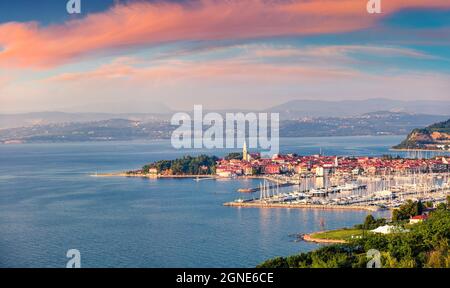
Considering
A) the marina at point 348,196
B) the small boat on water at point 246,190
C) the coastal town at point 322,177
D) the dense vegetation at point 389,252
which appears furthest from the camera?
the small boat on water at point 246,190

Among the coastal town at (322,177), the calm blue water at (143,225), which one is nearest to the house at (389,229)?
the calm blue water at (143,225)

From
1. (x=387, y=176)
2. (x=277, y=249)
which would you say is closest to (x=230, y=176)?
(x=387, y=176)

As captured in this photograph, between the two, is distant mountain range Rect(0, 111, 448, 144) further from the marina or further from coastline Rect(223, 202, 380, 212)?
coastline Rect(223, 202, 380, 212)

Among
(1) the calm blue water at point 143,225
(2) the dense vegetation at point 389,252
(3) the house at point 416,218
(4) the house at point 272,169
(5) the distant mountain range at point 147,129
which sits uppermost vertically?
(5) the distant mountain range at point 147,129

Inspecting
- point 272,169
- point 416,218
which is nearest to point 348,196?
point 416,218

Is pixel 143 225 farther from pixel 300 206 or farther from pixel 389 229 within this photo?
pixel 389 229

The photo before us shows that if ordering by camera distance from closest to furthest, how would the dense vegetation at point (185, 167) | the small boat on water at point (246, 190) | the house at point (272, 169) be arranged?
the small boat on water at point (246, 190), the house at point (272, 169), the dense vegetation at point (185, 167)

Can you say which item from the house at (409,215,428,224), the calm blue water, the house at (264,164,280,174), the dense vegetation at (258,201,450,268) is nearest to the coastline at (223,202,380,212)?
the calm blue water

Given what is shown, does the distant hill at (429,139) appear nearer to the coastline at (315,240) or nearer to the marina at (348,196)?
the marina at (348,196)
